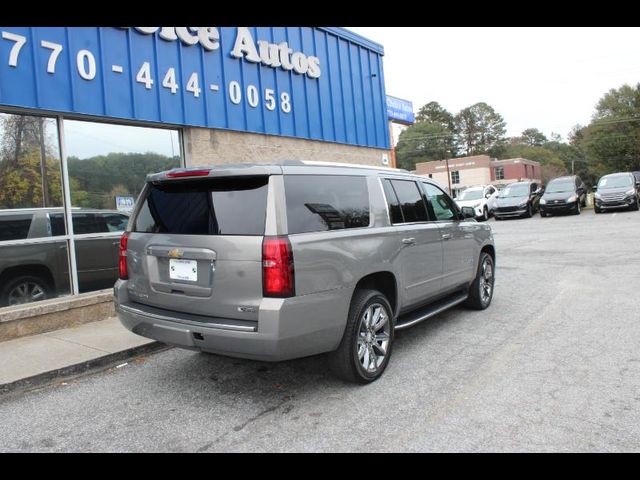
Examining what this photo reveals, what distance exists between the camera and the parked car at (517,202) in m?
22.8

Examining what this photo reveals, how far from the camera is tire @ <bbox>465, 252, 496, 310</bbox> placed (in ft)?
21.2

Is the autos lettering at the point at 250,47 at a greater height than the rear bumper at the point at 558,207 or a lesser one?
greater

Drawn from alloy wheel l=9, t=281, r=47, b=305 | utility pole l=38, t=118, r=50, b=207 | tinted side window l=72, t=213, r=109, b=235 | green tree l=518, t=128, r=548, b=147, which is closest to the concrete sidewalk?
alloy wheel l=9, t=281, r=47, b=305

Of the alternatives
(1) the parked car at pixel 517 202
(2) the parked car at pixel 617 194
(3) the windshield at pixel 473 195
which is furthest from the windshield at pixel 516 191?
(2) the parked car at pixel 617 194

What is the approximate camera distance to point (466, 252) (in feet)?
19.9

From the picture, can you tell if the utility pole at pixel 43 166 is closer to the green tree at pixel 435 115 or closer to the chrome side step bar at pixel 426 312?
the chrome side step bar at pixel 426 312

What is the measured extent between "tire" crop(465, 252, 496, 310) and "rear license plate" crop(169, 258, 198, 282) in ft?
13.1

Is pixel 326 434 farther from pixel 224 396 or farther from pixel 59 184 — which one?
pixel 59 184

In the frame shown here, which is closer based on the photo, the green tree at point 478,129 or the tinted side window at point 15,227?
the tinted side window at point 15,227

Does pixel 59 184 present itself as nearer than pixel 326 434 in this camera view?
No

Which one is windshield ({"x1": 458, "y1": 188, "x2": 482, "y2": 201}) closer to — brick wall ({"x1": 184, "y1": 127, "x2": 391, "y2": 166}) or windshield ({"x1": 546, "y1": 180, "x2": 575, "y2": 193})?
windshield ({"x1": 546, "y1": 180, "x2": 575, "y2": 193})

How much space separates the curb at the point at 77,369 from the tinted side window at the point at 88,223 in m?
2.39
